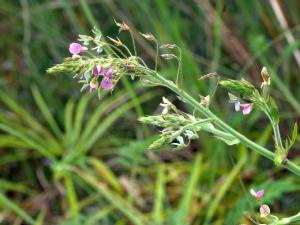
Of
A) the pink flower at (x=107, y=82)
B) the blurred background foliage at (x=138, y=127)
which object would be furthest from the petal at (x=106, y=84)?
the blurred background foliage at (x=138, y=127)

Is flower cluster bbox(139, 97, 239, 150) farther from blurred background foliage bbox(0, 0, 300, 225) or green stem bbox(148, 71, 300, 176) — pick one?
blurred background foliage bbox(0, 0, 300, 225)

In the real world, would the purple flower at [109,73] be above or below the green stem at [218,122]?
above

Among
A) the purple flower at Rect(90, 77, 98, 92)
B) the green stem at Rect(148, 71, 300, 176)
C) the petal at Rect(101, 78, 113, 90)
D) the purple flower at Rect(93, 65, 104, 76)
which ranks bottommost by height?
the green stem at Rect(148, 71, 300, 176)

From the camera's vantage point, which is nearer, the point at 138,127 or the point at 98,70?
the point at 98,70

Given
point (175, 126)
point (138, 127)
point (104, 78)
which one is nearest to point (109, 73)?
point (104, 78)

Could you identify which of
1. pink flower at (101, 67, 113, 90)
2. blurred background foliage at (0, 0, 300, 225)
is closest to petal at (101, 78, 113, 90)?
pink flower at (101, 67, 113, 90)

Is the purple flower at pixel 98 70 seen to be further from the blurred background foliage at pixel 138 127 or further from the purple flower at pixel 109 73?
the blurred background foliage at pixel 138 127

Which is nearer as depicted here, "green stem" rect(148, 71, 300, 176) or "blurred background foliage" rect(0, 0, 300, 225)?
"green stem" rect(148, 71, 300, 176)

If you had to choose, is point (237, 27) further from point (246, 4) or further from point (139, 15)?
point (139, 15)

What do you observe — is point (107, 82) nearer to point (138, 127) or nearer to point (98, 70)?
point (98, 70)
